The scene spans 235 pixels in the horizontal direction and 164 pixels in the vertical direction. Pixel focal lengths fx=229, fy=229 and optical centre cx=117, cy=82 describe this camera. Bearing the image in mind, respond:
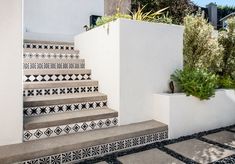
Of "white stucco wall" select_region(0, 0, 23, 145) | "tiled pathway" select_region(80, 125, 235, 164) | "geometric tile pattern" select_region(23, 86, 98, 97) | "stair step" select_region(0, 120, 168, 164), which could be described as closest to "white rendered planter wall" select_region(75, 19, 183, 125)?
"geometric tile pattern" select_region(23, 86, 98, 97)

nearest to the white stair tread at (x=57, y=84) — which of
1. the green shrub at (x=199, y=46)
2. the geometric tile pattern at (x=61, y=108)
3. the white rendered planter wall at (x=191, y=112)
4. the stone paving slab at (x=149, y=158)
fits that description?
the geometric tile pattern at (x=61, y=108)

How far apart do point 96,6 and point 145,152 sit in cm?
510

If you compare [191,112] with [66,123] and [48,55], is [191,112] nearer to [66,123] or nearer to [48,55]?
[66,123]

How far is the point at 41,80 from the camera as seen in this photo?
382 centimetres

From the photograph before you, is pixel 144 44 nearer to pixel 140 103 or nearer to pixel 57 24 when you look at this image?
pixel 140 103

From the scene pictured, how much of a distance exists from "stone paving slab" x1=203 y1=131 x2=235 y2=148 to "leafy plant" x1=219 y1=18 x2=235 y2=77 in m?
1.61

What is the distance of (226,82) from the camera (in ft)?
14.6

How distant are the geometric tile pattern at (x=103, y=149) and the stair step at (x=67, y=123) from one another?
40 cm

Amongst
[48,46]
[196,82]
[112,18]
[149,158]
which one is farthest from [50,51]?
[149,158]

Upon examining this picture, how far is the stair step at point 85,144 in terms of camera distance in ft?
7.78

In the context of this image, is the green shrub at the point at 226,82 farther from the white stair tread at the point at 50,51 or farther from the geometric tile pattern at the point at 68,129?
the white stair tread at the point at 50,51

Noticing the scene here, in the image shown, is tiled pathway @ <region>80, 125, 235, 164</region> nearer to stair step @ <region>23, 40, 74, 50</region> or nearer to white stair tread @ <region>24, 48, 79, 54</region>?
white stair tread @ <region>24, 48, 79, 54</region>

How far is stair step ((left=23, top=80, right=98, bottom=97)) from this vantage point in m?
3.45

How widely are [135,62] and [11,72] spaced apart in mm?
1692
